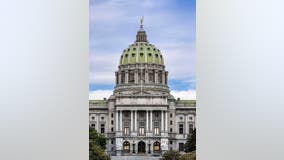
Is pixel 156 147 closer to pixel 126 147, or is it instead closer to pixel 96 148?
pixel 126 147

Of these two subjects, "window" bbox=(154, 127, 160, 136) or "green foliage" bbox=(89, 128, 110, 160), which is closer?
"green foliage" bbox=(89, 128, 110, 160)

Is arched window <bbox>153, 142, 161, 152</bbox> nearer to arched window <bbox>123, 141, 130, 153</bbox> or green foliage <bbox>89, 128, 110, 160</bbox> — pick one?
arched window <bbox>123, 141, 130, 153</bbox>

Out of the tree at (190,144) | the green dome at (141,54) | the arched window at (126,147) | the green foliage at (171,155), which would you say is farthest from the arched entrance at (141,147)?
the green dome at (141,54)

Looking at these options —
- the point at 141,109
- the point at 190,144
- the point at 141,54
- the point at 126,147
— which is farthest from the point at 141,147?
the point at 141,109

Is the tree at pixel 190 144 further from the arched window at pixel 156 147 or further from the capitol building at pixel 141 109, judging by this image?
the arched window at pixel 156 147

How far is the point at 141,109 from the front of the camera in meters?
9.39

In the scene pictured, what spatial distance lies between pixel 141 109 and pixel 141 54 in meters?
2.54

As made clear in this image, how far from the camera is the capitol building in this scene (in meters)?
7.09

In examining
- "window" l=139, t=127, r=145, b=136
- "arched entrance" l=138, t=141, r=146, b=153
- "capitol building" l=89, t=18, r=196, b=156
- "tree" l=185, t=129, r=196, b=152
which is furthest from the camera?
"window" l=139, t=127, r=145, b=136

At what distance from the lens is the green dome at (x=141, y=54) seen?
7156mm

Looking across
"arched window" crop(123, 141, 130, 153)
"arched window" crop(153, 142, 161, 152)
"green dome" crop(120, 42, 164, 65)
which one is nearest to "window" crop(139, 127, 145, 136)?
"arched window" crop(153, 142, 161, 152)
